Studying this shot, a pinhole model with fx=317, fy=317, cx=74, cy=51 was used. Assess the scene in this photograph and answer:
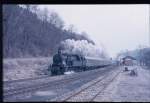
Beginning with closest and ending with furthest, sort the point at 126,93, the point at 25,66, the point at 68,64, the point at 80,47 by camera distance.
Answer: the point at 126,93
the point at 68,64
the point at 25,66
the point at 80,47

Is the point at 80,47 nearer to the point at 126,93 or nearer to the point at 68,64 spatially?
the point at 68,64

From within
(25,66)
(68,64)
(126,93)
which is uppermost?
(68,64)

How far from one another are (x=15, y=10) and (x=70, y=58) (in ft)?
72.1

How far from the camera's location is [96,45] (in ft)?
182

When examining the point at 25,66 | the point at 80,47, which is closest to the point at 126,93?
the point at 25,66

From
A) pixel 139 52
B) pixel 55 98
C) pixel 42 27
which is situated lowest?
pixel 55 98

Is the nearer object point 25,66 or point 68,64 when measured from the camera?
point 68,64

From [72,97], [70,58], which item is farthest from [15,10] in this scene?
[72,97]

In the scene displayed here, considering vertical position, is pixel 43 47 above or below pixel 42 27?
below

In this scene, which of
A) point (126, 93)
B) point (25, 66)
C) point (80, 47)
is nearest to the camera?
point (126, 93)

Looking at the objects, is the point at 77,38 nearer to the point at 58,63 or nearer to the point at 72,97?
the point at 58,63

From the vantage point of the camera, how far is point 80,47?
47094mm

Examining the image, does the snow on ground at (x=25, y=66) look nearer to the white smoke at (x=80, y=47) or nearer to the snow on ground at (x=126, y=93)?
the white smoke at (x=80, y=47)

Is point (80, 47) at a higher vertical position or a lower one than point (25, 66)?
higher
